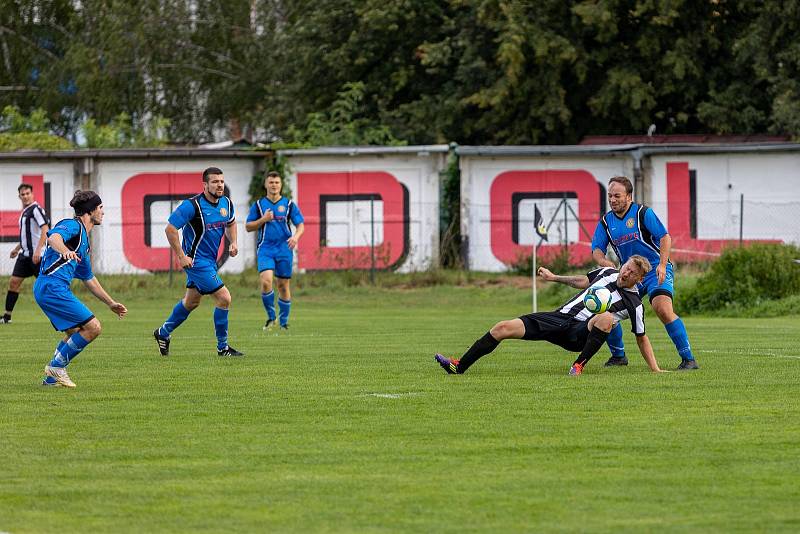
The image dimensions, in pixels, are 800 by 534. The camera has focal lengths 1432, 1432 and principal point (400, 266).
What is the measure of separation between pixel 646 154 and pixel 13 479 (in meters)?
30.5

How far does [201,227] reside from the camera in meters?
15.9

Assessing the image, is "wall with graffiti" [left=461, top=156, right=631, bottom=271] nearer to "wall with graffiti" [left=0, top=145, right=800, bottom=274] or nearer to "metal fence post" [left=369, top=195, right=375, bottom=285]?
"wall with graffiti" [left=0, top=145, right=800, bottom=274]

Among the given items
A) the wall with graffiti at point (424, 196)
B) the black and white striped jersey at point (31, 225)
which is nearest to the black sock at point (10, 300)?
the black and white striped jersey at point (31, 225)

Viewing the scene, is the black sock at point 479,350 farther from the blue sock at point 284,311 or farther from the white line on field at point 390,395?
the blue sock at point 284,311

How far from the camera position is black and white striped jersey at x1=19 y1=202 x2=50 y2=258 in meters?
23.4

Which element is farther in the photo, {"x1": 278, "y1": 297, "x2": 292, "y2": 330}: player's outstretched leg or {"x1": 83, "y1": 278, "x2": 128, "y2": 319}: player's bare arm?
{"x1": 278, "y1": 297, "x2": 292, "y2": 330}: player's outstretched leg

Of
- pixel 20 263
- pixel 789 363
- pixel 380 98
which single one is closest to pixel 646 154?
pixel 380 98

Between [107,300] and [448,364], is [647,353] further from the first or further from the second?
[107,300]

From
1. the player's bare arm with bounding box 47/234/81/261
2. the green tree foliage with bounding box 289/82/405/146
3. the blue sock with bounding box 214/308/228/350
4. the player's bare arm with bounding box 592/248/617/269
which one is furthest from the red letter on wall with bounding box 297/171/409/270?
the player's bare arm with bounding box 47/234/81/261

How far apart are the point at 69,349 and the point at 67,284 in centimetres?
57

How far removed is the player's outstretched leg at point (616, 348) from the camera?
47.3 ft

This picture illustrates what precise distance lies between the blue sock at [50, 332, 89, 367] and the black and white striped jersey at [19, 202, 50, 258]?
1082cm

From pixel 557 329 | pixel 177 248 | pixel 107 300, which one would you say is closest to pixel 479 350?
pixel 557 329

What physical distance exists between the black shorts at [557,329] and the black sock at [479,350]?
0.99 ft
